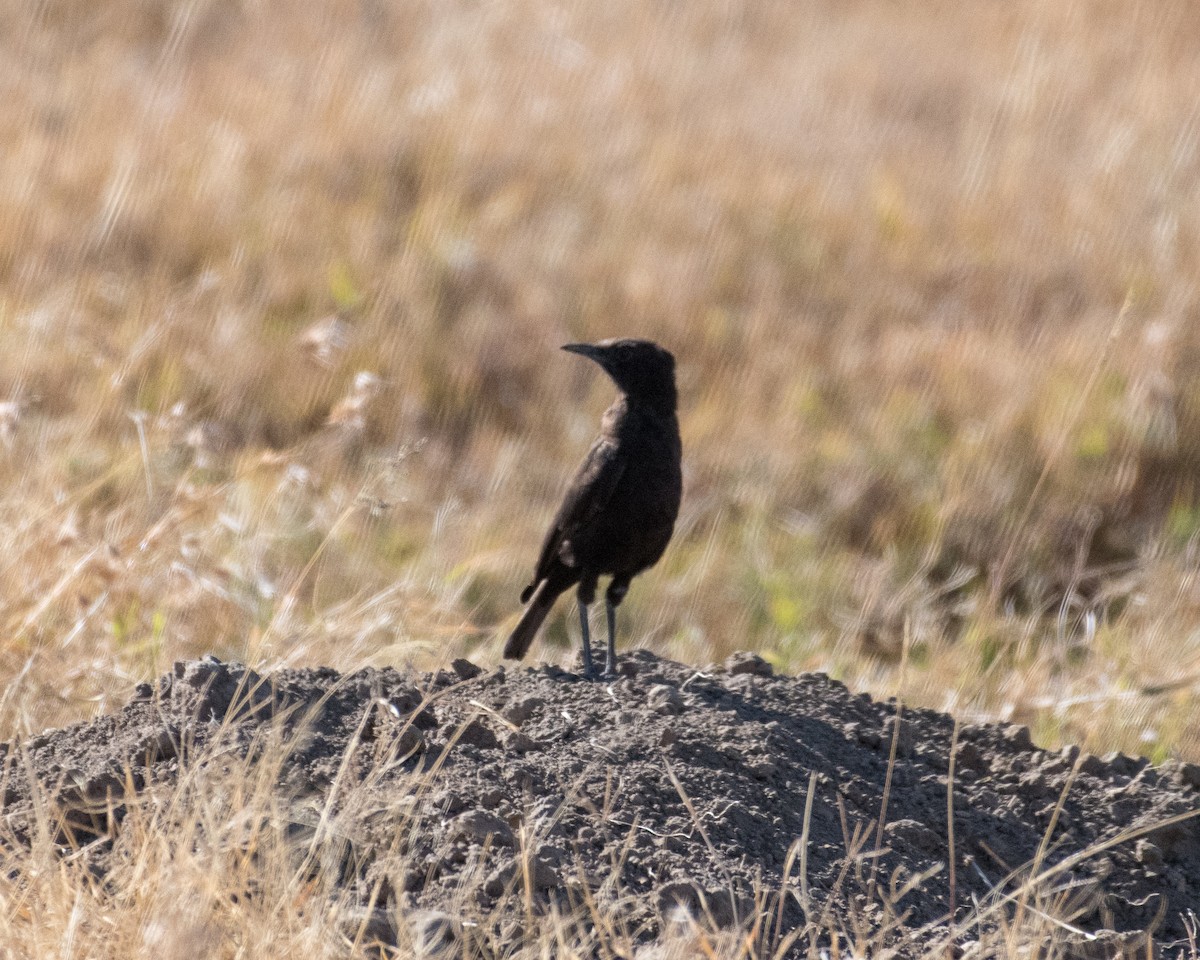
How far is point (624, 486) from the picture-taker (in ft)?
14.7

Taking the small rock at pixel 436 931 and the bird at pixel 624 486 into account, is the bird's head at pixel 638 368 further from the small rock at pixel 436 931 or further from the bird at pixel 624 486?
the small rock at pixel 436 931

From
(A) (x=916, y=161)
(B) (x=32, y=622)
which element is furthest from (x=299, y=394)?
(A) (x=916, y=161)

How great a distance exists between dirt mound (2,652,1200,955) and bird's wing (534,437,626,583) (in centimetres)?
60

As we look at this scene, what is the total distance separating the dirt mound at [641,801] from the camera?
9.78 feet

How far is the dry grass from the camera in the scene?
526 centimetres

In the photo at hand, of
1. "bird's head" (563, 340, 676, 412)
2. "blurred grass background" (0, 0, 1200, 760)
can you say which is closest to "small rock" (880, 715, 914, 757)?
"blurred grass background" (0, 0, 1200, 760)

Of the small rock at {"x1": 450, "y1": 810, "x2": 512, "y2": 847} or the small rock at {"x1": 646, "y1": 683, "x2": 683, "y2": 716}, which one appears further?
the small rock at {"x1": 646, "y1": 683, "x2": 683, "y2": 716}

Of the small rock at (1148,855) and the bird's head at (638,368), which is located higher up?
the bird's head at (638,368)

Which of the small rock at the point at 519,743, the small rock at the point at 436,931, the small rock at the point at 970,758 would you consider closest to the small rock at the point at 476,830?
the small rock at the point at 436,931

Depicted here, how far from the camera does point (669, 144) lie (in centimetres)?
1151

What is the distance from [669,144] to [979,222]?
8.05 ft

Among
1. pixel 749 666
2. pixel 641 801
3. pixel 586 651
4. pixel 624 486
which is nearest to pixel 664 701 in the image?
pixel 641 801

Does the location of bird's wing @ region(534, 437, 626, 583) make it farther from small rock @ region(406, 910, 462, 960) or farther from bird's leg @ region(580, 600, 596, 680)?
small rock @ region(406, 910, 462, 960)

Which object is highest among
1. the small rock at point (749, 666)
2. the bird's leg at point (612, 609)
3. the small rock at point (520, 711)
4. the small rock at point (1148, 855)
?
the small rock at point (520, 711)
